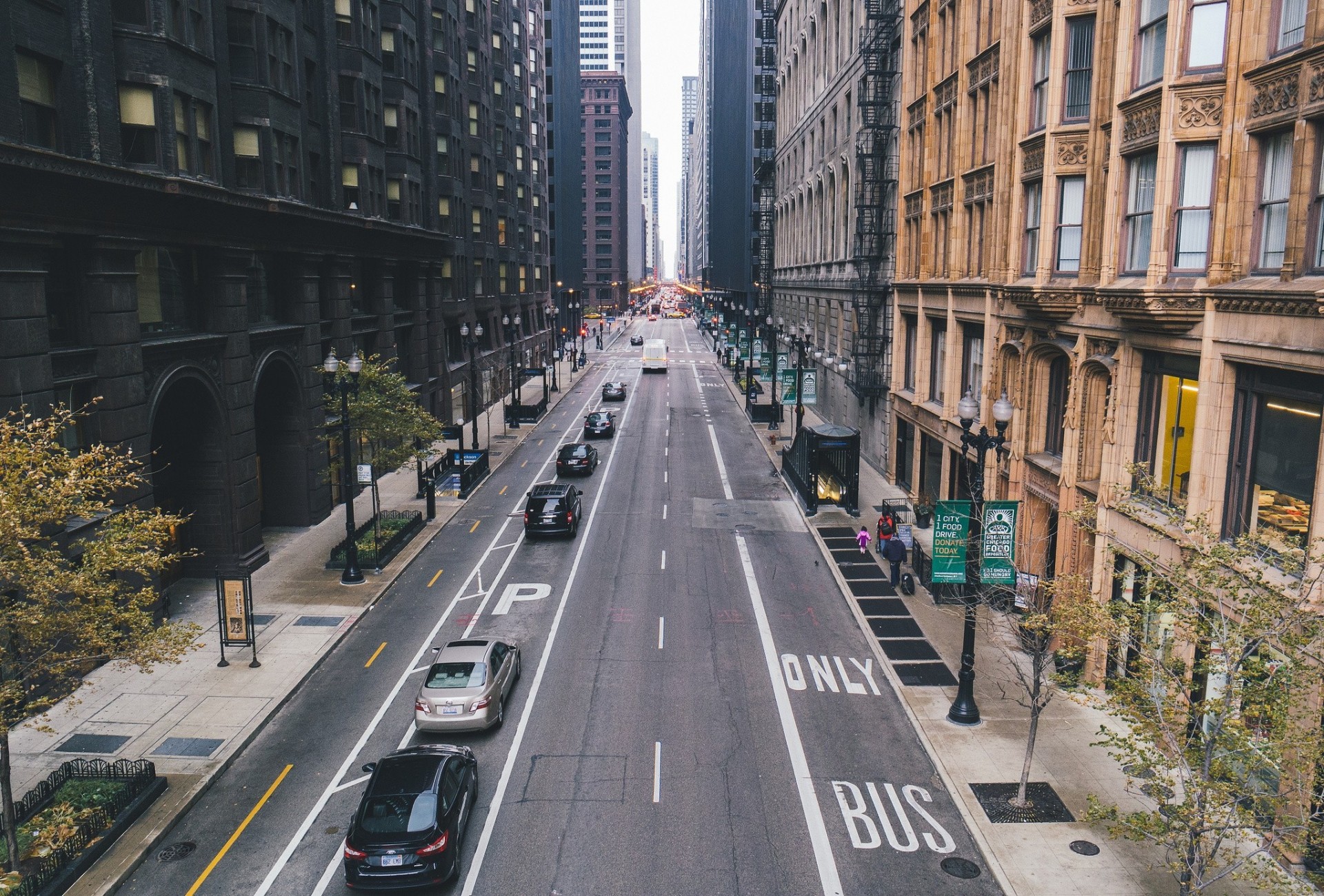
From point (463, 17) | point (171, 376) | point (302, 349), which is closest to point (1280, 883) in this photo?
point (171, 376)

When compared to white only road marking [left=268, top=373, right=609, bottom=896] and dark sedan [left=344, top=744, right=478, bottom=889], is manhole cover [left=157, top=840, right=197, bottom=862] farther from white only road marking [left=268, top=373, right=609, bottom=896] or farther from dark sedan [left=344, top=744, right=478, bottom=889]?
dark sedan [left=344, top=744, right=478, bottom=889]

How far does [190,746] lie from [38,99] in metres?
15.4

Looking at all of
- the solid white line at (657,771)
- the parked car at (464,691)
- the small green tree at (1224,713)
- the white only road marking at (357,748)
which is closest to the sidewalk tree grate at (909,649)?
the solid white line at (657,771)

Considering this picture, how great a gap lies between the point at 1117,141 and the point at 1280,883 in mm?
15781

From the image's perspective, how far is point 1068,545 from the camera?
2319cm

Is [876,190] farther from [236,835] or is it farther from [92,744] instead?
[236,835]

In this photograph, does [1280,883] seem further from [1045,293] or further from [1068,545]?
[1045,293]

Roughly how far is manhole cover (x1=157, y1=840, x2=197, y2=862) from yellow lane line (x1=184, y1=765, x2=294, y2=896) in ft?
1.73

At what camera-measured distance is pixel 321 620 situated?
2545 cm

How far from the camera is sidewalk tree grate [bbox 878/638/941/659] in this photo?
23.1m

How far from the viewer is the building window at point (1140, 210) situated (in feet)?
63.3

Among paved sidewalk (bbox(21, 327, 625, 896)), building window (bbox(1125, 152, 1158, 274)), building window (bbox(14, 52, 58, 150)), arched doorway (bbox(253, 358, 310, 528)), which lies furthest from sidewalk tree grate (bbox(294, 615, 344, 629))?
building window (bbox(1125, 152, 1158, 274))

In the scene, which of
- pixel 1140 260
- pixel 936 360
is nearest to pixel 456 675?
pixel 1140 260

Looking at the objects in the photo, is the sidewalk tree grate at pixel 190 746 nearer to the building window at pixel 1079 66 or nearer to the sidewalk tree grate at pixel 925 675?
the sidewalk tree grate at pixel 925 675
